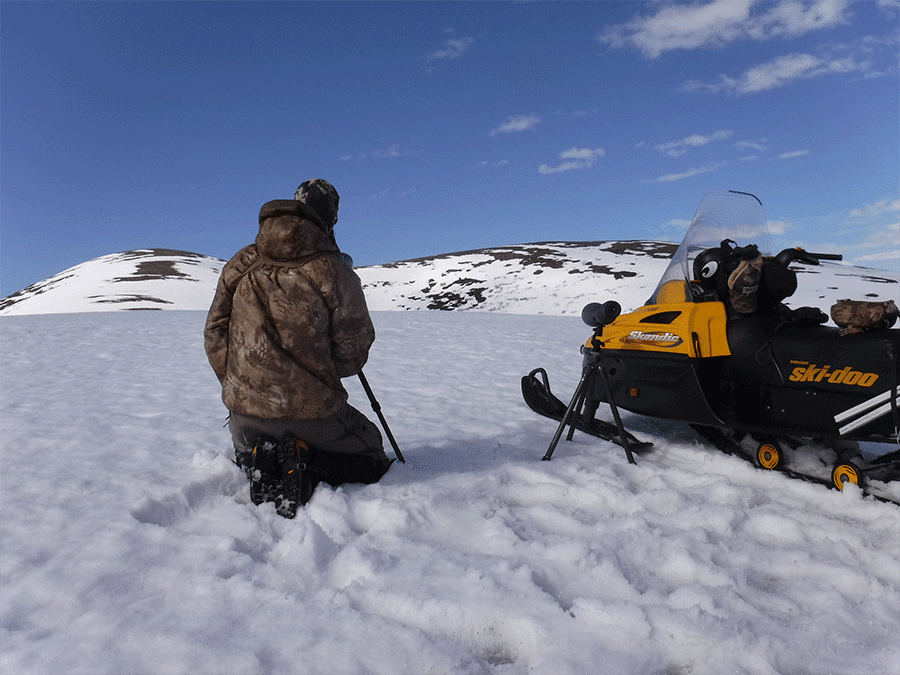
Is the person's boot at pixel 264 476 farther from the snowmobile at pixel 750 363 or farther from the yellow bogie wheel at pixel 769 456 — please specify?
the yellow bogie wheel at pixel 769 456

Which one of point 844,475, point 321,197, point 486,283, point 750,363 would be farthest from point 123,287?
point 844,475

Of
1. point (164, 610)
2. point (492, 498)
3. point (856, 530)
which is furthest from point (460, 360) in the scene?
point (164, 610)

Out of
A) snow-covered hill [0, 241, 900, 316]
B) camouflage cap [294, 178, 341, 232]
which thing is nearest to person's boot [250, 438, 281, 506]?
camouflage cap [294, 178, 341, 232]

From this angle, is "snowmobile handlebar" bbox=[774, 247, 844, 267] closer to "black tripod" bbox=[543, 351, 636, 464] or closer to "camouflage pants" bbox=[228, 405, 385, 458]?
"black tripod" bbox=[543, 351, 636, 464]

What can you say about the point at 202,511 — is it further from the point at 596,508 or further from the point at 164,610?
the point at 596,508

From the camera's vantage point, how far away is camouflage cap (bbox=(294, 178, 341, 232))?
3361 mm

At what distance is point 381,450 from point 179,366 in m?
5.50

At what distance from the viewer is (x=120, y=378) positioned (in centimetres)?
693

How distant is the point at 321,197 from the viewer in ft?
11.1

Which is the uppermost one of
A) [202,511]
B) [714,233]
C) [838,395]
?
[714,233]

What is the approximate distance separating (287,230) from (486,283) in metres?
39.8

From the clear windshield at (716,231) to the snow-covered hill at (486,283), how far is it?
21.7 meters

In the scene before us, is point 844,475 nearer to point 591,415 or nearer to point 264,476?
point 591,415

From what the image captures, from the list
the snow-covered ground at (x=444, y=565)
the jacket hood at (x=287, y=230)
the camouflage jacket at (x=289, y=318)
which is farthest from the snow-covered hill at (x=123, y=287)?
the jacket hood at (x=287, y=230)
